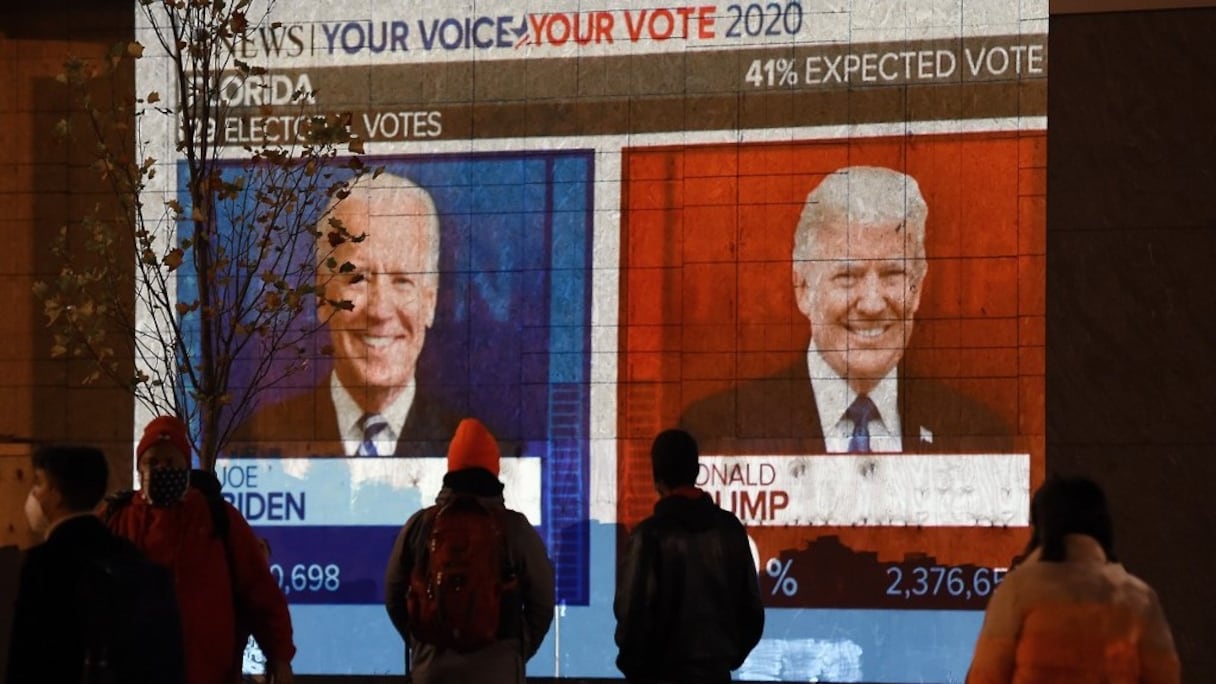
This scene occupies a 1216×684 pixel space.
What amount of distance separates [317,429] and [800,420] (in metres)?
3.22

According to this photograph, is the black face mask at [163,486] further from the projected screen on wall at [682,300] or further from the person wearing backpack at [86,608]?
the projected screen on wall at [682,300]

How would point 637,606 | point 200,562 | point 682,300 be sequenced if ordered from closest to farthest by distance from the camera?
point 200,562, point 637,606, point 682,300

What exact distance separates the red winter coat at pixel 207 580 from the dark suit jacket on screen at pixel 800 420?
5.68 meters

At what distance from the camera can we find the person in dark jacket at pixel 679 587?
7406 millimetres

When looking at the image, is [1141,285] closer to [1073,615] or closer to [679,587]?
[679,587]

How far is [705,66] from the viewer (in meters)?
12.7

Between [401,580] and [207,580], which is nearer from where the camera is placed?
[207,580]

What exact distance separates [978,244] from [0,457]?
671cm

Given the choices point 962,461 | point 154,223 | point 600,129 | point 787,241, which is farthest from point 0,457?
point 962,461

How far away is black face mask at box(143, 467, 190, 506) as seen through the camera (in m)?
7.01

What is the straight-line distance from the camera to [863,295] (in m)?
12.4

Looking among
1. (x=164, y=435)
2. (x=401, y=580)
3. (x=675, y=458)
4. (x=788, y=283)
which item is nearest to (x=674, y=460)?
(x=675, y=458)

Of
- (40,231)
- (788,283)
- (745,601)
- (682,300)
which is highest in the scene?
(40,231)

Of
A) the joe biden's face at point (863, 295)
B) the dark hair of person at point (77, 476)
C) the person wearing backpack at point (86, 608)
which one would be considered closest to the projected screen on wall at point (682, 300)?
the joe biden's face at point (863, 295)
